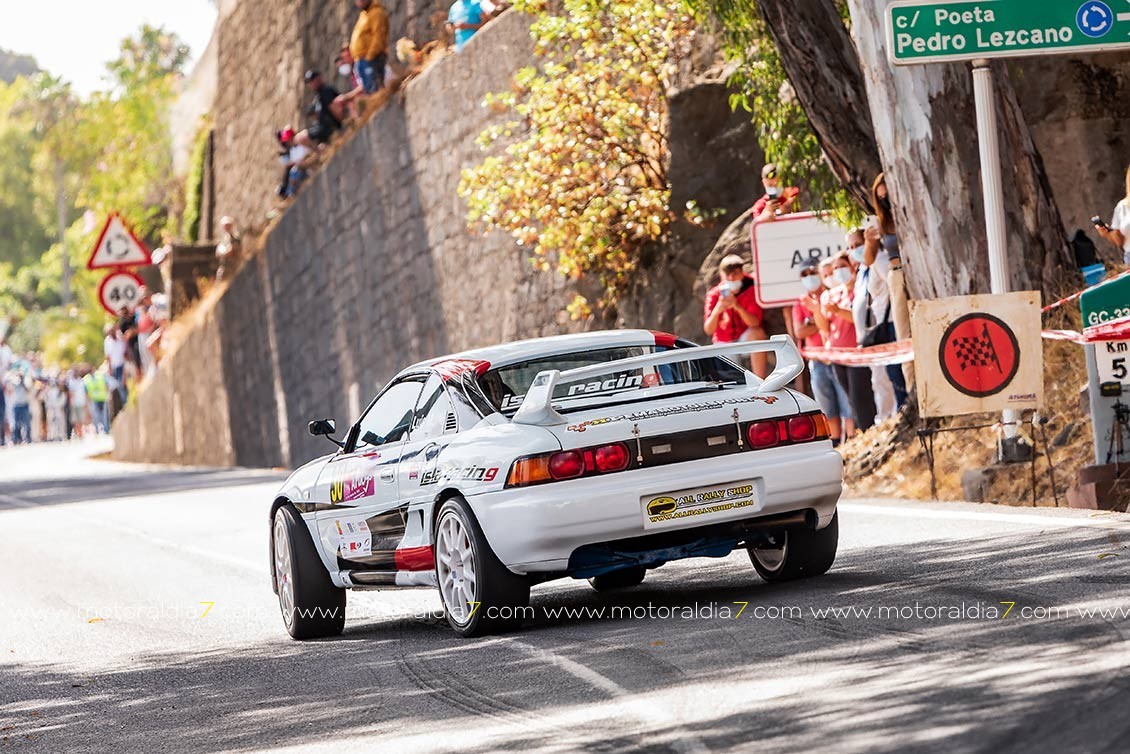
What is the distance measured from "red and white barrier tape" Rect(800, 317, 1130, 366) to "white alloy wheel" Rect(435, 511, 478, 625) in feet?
14.6

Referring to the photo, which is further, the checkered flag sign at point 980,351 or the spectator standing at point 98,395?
the spectator standing at point 98,395

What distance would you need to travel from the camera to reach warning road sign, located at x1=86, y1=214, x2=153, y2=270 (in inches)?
1391

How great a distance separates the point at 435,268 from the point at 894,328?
39.8ft

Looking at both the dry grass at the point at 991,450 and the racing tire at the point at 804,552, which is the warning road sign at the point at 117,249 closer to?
the dry grass at the point at 991,450

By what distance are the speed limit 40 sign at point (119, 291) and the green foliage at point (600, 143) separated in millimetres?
16414

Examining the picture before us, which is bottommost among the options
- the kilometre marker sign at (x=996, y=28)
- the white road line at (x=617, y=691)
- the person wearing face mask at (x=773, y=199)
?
the white road line at (x=617, y=691)

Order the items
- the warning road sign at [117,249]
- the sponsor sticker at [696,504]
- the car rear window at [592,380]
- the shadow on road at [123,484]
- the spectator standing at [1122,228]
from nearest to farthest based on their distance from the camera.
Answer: the sponsor sticker at [696,504], the car rear window at [592,380], the spectator standing at [1122,228], the shadow on road at [123,484], the warning road sign at [117,249]

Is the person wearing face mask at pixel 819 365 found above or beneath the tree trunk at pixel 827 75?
beneath

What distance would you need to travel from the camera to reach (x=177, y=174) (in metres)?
58.4

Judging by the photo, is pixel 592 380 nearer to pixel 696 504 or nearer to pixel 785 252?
pixel 696 504

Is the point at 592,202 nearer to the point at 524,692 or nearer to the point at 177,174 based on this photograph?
the point at 524,692

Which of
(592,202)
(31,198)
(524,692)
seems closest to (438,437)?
(524,692)

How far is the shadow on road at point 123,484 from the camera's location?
26656 millimetres

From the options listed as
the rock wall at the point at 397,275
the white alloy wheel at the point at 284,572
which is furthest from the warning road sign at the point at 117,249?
the white alloy wheel at the point at 284,572
